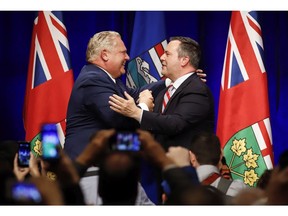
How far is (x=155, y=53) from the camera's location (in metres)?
5.12

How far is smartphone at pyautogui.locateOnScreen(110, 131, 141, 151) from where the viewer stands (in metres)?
2.79

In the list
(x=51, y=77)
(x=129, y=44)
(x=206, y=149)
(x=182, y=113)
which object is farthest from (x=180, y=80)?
(x=129, y=44)

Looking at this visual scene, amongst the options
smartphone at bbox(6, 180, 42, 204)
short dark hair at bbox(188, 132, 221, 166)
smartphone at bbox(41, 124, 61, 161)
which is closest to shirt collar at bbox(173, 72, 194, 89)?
short dark hair at bbox(188, 132, 221, 166)

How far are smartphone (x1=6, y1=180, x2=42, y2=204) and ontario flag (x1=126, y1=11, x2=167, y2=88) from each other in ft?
8.37

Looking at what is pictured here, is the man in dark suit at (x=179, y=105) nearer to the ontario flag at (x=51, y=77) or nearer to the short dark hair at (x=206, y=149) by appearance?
the short dark hair at (x=206, y=149)

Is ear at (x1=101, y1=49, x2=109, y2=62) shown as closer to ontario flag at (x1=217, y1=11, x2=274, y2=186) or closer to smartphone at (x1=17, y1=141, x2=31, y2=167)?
smartphone at (x1=17, y1=141, x2=31, y2=167)

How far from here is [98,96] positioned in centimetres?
405

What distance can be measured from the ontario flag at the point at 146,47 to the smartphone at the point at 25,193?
2.55 m

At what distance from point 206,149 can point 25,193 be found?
133 cm

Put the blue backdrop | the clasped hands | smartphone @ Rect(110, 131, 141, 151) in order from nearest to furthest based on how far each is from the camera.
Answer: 1. smartphone @ Rect(110, 131, 141, 151)
2. the clasped hands
3. the blue backdrop

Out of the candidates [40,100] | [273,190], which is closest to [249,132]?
[40,100]

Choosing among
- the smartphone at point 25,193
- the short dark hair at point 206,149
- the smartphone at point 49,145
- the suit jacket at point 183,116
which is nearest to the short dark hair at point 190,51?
the suit jacket at point 183,116

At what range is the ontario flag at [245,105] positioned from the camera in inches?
187

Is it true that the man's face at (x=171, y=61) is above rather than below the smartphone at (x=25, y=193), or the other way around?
above
